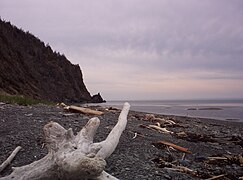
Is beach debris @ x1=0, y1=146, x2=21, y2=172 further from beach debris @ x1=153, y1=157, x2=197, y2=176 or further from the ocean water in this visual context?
the ocean water

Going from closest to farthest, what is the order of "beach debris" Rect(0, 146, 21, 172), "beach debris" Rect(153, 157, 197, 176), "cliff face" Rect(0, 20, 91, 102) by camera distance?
1. "beach debris" Rect(0, 146, 21, 172)
2. "beach debris" Rect(153, 157, 197, 176)
3. "cliff face" Rect(0, 20, 91, 102)

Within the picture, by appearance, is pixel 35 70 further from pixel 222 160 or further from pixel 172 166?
pixel 172 166

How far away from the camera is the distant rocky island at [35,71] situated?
85.7ft

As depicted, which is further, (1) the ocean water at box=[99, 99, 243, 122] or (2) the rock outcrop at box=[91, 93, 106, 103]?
(2) the rock outcrop at box=[91, 93, 106, 103]

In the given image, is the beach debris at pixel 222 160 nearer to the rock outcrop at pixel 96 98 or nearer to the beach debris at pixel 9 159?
the beach debris at pixel 9 159

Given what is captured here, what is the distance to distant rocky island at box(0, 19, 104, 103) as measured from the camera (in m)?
26.1

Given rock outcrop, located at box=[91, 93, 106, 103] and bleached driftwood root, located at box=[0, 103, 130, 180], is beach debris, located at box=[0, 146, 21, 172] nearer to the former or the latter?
bleached driftwood root, located at box=[0, 103, 130, 180]

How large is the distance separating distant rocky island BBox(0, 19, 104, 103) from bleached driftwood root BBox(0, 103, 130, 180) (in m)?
18.6

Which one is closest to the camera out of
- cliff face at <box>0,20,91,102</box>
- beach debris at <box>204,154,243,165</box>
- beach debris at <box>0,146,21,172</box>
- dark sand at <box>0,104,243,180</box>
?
beach debris at <box>0,146,21,172</box>

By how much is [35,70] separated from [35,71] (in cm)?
96

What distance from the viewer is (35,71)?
4200 centimetres

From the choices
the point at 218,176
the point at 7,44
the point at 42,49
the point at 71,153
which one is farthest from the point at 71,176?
the point at 42,49

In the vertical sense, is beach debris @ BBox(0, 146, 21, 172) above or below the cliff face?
below

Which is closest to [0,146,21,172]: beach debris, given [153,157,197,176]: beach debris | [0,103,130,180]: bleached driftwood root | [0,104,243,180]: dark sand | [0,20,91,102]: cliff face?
[0,104,243,180]: dark sand
